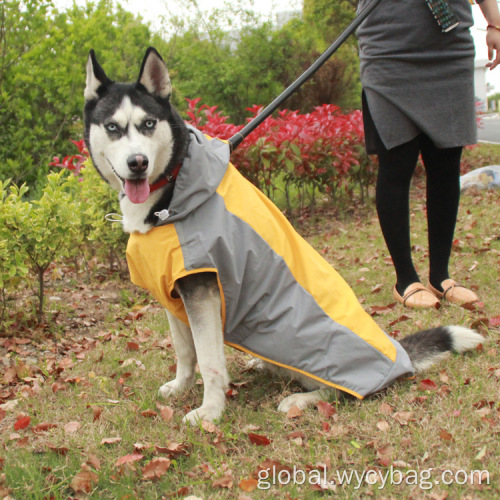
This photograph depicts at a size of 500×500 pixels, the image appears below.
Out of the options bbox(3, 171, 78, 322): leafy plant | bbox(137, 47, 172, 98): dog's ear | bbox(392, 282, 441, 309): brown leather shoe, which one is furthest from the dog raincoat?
bbox(3, 171, 78, 322): leafy plant

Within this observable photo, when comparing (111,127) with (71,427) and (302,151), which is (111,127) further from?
(302,151)

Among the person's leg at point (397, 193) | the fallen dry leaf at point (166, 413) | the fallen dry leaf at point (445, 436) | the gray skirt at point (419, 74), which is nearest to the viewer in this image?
the fallen dry leaf at point (445, 436)

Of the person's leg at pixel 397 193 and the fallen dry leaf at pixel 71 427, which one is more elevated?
the person's leg at pixel 397 193

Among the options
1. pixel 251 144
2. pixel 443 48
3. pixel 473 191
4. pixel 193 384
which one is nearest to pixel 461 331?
pixel 193 384

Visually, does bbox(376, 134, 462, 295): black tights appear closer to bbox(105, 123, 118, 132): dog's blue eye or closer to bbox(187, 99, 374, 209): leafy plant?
bbox(105, 123, 118, 132): dog's blue eye

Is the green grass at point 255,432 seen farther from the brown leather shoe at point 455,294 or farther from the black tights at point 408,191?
the black tights at point 408,191

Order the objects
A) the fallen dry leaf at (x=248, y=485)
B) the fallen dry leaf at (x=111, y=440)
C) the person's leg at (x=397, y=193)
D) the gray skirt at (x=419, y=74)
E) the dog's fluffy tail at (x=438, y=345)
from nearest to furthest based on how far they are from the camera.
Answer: the fallen dry leaf at (x=248, y=485)
the fallen dry leaf at (x=111, y=440)
the dog's fluffy tail at (x=438, y=345)
the gray skirt at (x=419, y=74)
the person's leg at (x=397, y=193)

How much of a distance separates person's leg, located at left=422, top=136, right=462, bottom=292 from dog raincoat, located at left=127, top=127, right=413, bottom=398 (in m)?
1.33

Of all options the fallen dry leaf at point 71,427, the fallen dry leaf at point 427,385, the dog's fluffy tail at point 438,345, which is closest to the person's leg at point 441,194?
the dog's fluffy tail at point 438,345

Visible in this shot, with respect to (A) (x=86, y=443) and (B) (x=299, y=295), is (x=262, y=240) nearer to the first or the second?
(B) (x=299, y=295)

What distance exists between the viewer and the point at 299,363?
2.45m

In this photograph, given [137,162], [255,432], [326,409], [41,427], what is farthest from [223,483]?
[137,162]

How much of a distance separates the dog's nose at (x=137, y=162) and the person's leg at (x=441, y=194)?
6.40 feet

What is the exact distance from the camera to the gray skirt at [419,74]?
313 cm
